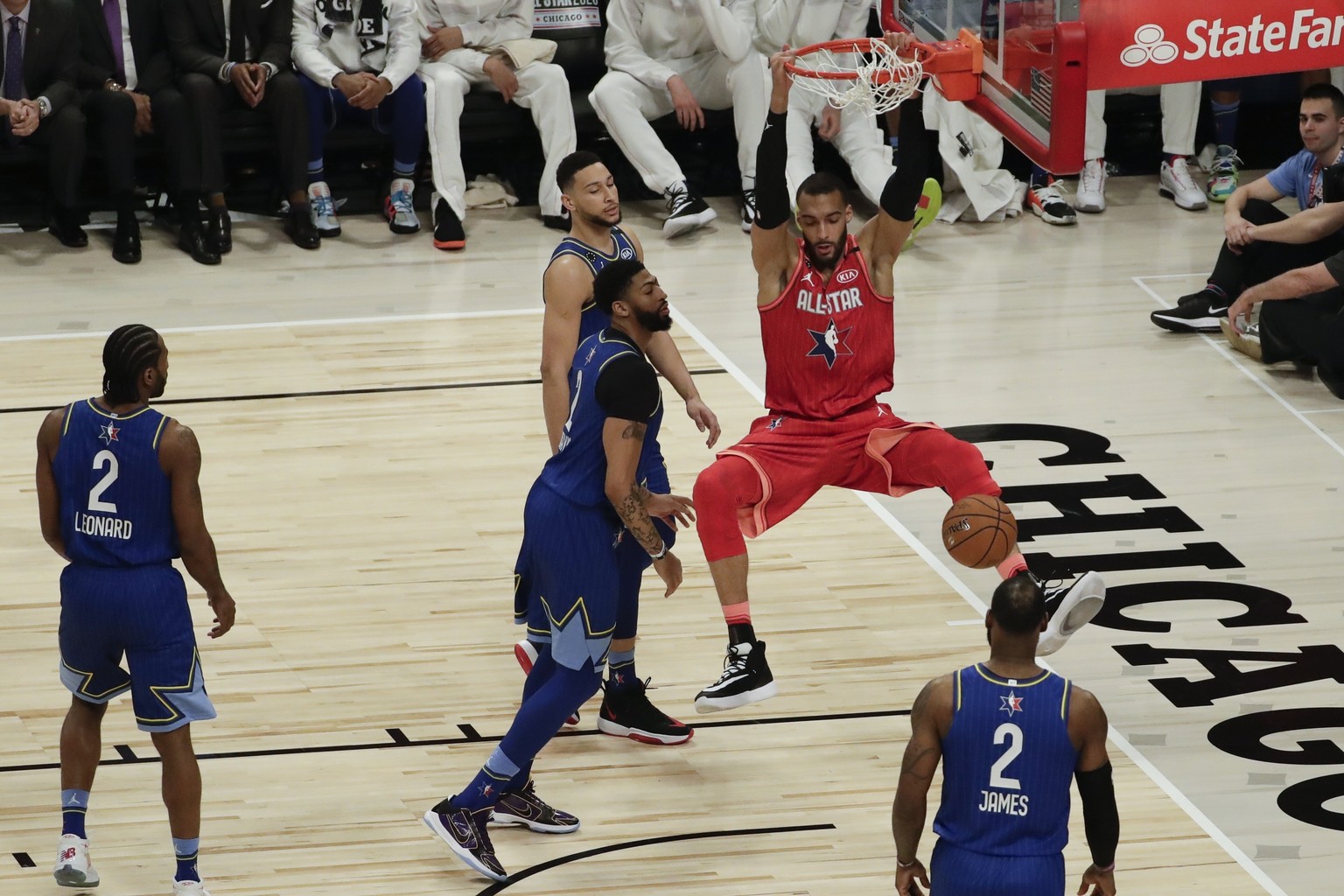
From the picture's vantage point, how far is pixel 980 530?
5699 millimetres

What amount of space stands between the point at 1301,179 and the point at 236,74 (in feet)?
19.0

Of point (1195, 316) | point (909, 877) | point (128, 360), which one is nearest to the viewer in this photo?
point (909, 877)

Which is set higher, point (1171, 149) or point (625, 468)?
point (625, 468)

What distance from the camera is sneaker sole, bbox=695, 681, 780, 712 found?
5.39 metres

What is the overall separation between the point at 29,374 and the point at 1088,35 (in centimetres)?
531

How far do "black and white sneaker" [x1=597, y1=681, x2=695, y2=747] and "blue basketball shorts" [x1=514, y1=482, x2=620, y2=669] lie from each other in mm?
809

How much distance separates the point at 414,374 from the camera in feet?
29.2

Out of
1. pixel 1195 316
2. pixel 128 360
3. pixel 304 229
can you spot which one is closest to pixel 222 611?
pixel 128 360

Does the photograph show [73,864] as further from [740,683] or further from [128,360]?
[740,683]

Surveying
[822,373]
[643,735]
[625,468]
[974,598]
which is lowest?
[974,598]

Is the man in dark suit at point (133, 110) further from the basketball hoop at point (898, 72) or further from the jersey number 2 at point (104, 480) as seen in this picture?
the jersey number 2 at point (104, 480)

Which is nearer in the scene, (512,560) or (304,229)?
(512,560)

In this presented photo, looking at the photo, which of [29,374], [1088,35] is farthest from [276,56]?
[1088,35]

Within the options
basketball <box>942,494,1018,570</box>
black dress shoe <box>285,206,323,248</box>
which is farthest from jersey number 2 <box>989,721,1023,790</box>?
black dress shoe <box>285,206,323,248</box>
